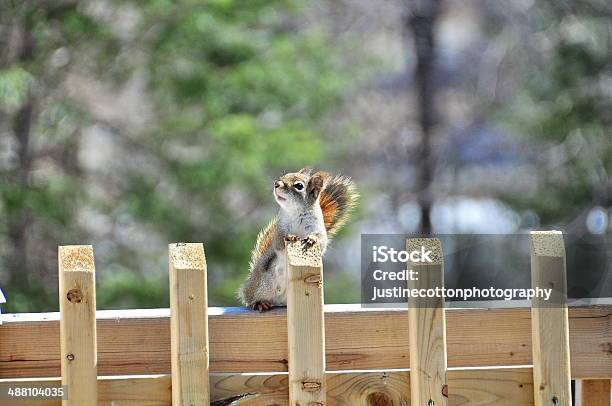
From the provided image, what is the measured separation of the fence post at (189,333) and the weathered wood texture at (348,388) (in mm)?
39

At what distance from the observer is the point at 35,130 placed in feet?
22.1

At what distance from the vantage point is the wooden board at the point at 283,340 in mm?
1515

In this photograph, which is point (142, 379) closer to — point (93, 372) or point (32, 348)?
point (93, 372)

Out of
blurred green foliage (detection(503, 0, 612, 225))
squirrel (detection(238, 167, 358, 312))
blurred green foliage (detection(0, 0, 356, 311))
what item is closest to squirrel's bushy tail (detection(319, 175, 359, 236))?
squirrel (detection(238, 167, 358, 312))

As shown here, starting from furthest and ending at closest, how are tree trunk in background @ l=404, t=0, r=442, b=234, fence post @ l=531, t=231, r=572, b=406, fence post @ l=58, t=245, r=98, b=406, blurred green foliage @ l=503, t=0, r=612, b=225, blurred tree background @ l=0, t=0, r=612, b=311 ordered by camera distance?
tree trunk in background @ l=404, t=0, r=442, b=234 → blurred tree background @ l=0, t=0, r=612, b=311 → blurred green foliage @ l=503, t=0, r=612, b=225 → fence post @ l=531, t=231, r=572, b=406 → fence post @ l=58, t=245, r=98, b=406

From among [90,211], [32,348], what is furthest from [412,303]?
[90,211]

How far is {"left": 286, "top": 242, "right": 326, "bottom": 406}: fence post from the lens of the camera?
1.45 meters

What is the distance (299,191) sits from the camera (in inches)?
84.9

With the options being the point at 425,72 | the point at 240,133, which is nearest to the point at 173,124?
the point at 240,133

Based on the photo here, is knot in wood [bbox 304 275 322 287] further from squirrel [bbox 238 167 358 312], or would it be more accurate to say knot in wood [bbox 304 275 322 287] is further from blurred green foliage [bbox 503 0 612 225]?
blurred green foliage [bbox 503 0 612 225]

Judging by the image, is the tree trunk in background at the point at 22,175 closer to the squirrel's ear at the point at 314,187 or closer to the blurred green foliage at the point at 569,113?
the blurred green foliage at the point at 569,113

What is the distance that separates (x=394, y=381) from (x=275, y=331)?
7.7 inches

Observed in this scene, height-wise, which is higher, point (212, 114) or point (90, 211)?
point (212, 114)

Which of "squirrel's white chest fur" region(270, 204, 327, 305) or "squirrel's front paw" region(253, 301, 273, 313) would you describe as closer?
"squirrel's front paw" region(253, 301, 273, 313)
